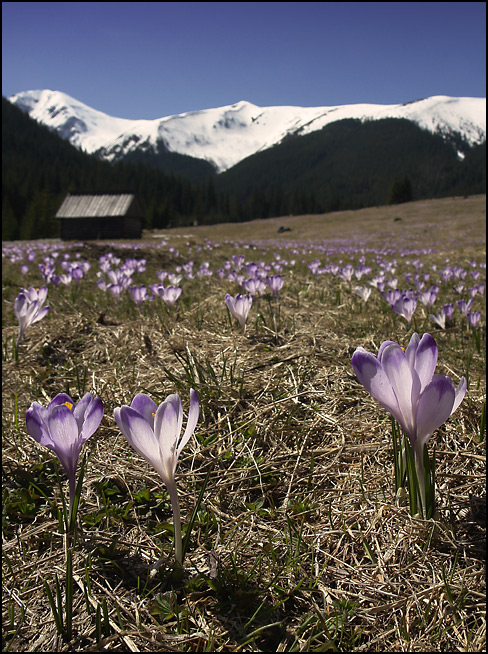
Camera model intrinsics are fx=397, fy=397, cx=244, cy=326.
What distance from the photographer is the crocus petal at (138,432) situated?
1.03 meters

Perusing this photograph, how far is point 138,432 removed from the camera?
3.49ft

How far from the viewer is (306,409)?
2057mm

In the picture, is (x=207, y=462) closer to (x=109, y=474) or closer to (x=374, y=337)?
(x=109, y=474)

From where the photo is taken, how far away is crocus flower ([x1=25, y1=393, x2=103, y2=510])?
44.5 inches

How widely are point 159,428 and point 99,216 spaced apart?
3164cm

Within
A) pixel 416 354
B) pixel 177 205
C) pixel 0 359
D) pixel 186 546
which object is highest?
pixel 177 205

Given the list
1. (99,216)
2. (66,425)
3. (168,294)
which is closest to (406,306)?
(168,294)

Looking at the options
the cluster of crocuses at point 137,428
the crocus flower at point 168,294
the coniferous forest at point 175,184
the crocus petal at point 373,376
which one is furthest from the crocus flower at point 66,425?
the coniferous forest at point 175,184

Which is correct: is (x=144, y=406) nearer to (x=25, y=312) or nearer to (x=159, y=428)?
(x=159, y=428)

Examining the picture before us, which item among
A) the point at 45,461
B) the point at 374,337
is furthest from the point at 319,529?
the point at 374,337

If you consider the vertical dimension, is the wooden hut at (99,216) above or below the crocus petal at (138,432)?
above

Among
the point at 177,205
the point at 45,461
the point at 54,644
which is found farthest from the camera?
the point at 177,205

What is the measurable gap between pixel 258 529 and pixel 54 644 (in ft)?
2.27

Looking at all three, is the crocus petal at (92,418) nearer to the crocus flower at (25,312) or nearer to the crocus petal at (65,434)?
the crocus petal at (65,434)
